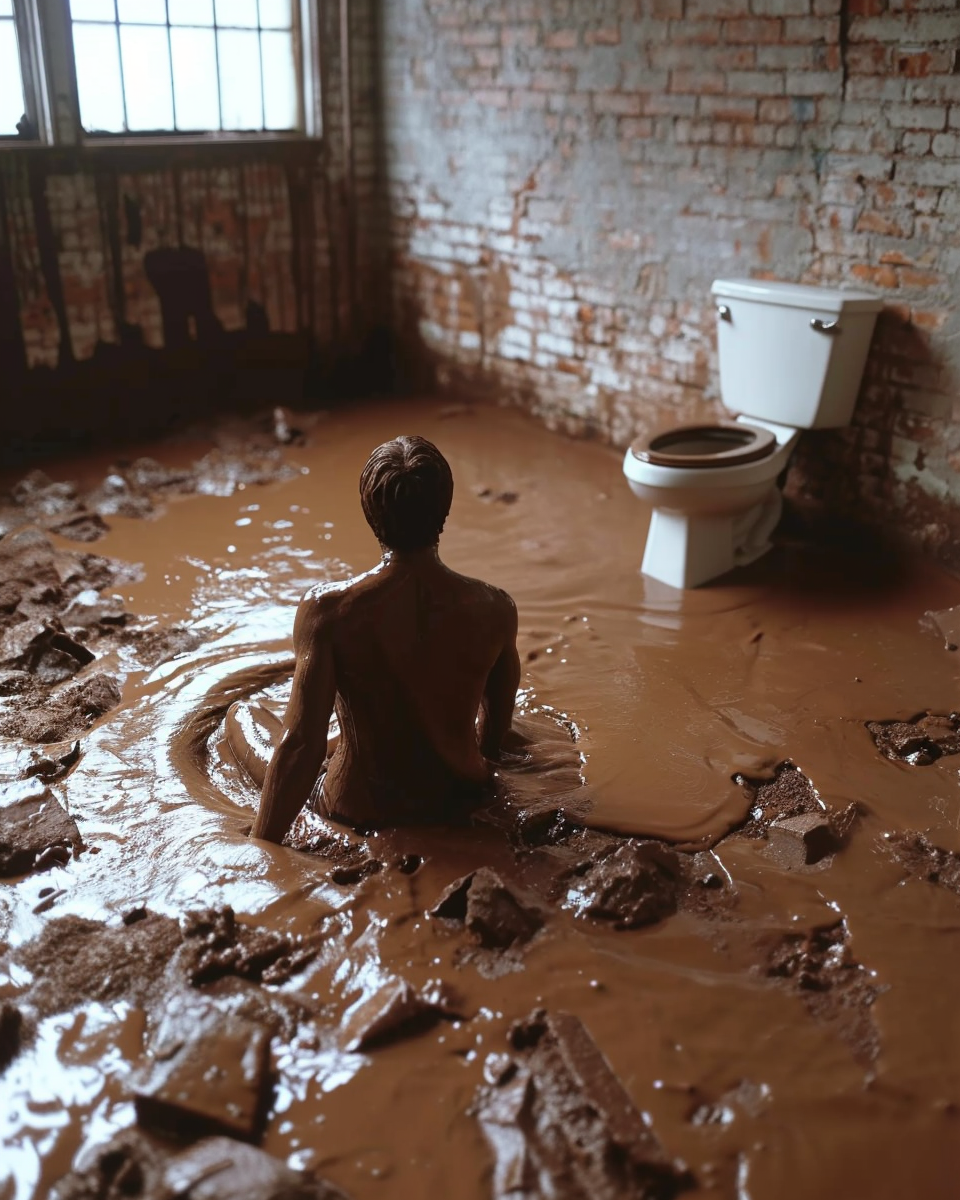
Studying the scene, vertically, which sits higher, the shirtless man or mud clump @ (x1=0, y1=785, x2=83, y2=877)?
the shirtless man

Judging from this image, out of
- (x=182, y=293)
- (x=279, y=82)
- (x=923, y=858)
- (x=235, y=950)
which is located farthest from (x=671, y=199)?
(x=235, y=950)

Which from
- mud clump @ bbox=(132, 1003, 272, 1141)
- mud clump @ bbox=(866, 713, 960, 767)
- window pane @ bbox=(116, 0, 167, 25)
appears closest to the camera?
mud clump @ bbox=(132, 1003, 272, 1141)

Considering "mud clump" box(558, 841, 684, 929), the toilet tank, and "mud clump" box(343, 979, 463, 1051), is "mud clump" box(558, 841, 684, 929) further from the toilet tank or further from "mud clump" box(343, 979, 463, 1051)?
the toilet tank

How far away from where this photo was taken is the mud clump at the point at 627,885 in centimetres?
211

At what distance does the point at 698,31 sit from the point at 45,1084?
401 cm

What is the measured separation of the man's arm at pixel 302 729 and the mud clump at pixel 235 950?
9.6 inches

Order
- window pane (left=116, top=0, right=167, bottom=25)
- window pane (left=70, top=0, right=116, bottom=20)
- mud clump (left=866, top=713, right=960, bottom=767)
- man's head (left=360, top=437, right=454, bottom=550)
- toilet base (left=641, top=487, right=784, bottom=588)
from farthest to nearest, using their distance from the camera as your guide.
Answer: window pane (left=116, top=0, right=167, bottom=25) → window pane (left=70, top=0, right=116, bottom=20) → toilet base (left=641, top=487, right=784, bottom=588) → mud clump (left=866, top=713, right=960, bottom=767) → man's head (left=360, top=437, right=454, bottom=550)

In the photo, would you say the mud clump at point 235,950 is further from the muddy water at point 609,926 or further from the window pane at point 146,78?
the window pane at point 146,78

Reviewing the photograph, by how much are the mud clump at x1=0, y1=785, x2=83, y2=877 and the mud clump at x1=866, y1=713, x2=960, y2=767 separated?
6.34 ft

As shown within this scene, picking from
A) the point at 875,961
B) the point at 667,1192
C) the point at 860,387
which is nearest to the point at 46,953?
the point at 667,1192

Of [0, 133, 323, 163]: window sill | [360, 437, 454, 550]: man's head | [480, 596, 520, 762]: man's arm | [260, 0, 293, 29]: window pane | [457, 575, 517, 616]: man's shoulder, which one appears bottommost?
[480, 596, 520, 762]: man's arm

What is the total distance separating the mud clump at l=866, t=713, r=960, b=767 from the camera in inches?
111

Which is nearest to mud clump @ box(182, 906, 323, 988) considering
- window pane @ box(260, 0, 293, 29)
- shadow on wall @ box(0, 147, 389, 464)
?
shadow on wall @ box(0, 147, 389, 464)

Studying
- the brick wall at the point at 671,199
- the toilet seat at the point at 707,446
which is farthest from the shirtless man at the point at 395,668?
the brick wall at the point at 671,199
